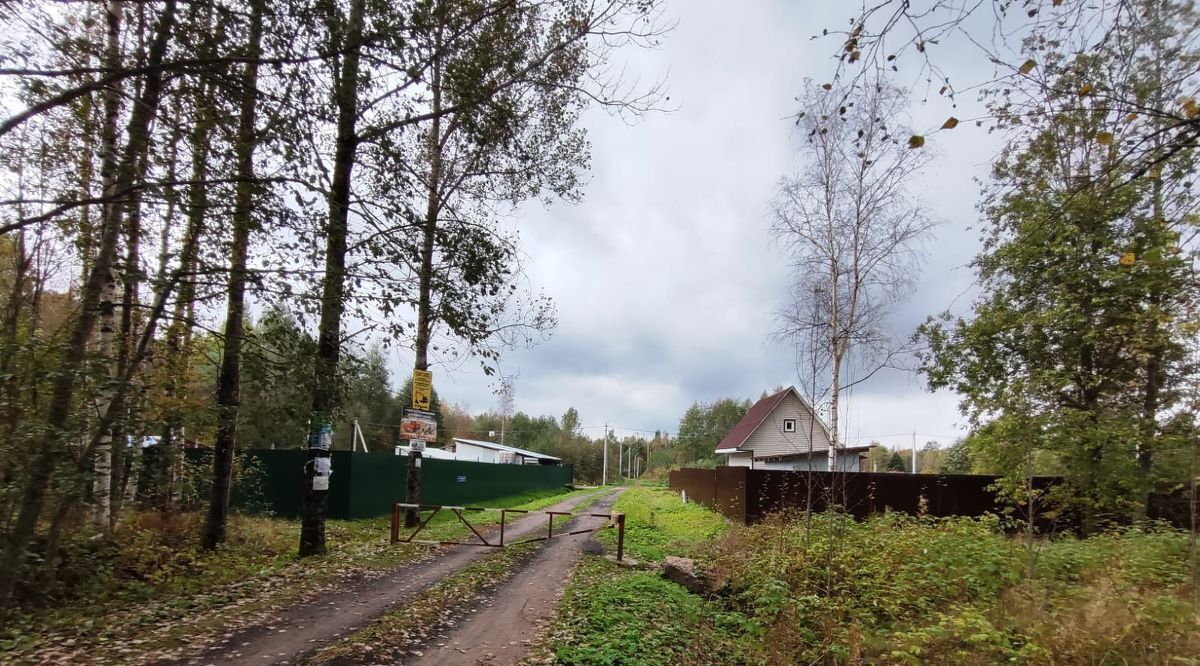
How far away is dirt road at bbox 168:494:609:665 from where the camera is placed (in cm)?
494

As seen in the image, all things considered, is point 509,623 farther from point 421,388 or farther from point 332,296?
point 421,388

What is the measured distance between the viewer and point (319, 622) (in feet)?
19.5

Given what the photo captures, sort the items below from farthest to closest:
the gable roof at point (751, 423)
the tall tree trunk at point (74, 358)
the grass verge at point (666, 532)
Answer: the gable roof at point (751, 423), the grass verge at point (666, 532), the tall tree trunk at point (74, 358)

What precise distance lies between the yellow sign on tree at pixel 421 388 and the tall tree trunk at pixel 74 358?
25.5ft

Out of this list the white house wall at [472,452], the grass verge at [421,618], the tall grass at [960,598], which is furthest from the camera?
the white house wall at [472,452]

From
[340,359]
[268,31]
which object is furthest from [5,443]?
[268,31]

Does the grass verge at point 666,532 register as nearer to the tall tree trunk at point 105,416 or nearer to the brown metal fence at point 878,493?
the brown metal fence at point 878,493

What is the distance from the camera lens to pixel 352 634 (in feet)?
18.5

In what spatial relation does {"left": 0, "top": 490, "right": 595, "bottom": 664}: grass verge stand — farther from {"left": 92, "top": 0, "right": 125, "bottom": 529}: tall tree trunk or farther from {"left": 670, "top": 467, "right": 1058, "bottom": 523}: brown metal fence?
{"left": 670, "top": 467, "right": 1058, "bottom": 523}: brown metal fence

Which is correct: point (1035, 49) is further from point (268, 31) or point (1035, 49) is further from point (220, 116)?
point (220, 116)

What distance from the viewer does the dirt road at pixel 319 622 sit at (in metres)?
4.94

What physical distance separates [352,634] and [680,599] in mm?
3987

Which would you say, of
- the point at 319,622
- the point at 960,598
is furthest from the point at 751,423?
the point at 319,622

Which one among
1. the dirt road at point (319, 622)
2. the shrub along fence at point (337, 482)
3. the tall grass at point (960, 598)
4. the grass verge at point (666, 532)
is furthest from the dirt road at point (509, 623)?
the shrub along fence at point (337, 482)
